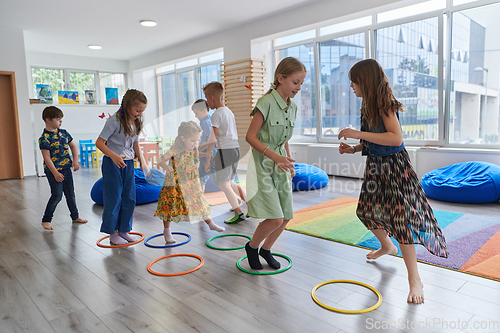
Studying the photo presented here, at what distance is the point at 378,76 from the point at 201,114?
2118 millimetres

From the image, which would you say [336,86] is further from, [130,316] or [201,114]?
[130,316]

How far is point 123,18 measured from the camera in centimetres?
646

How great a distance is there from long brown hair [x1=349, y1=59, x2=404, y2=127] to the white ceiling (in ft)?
14.5

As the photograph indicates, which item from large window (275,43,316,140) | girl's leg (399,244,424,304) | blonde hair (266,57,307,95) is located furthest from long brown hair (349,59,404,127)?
large window (275,43,316,140)

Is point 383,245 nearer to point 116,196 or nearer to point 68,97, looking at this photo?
point 116,196

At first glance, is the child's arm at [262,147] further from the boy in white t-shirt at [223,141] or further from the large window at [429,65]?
the large window at [429,65]

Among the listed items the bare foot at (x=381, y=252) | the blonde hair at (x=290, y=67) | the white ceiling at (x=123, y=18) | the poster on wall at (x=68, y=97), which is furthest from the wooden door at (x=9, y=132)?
the bare foot at (x=381, y=252)

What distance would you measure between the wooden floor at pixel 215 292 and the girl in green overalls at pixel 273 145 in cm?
43

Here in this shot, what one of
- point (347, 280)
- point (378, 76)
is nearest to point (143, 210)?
point (347, 280)

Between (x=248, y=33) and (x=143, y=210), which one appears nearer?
(x=143, y=210)

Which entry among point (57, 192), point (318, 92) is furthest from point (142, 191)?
point (318, 92)

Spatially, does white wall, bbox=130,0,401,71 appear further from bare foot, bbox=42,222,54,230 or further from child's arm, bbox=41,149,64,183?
bare foot, bbox=42,222,54,230

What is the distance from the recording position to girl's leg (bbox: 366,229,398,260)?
7.39 ft

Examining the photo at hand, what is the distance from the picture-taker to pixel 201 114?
11.8 feet
